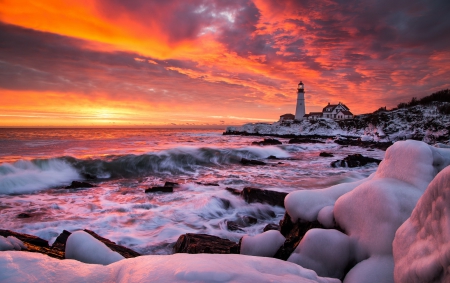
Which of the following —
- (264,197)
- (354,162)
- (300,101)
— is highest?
(300,101)

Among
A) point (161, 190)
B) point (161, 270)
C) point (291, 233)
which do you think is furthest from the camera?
point (161, 190)

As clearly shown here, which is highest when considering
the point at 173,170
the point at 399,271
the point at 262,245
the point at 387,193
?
the point at 387,193

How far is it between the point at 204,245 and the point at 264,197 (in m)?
3.76

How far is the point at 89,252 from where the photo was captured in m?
2.82

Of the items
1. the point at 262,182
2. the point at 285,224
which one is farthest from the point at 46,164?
the point at 285,224

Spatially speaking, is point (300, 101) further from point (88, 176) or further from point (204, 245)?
point (204, 245)

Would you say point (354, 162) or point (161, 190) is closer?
point (161, 190)

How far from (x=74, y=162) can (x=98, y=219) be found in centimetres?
1074

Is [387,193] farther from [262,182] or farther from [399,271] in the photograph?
[262,182]

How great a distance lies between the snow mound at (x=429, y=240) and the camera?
1.36 m

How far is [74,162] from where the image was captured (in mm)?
15656

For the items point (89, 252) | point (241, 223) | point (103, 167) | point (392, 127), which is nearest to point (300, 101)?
point (392, 127)

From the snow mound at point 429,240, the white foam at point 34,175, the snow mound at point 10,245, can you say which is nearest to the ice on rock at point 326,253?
the snow mound at point 429,240

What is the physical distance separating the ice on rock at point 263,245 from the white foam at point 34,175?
11.4 metres
